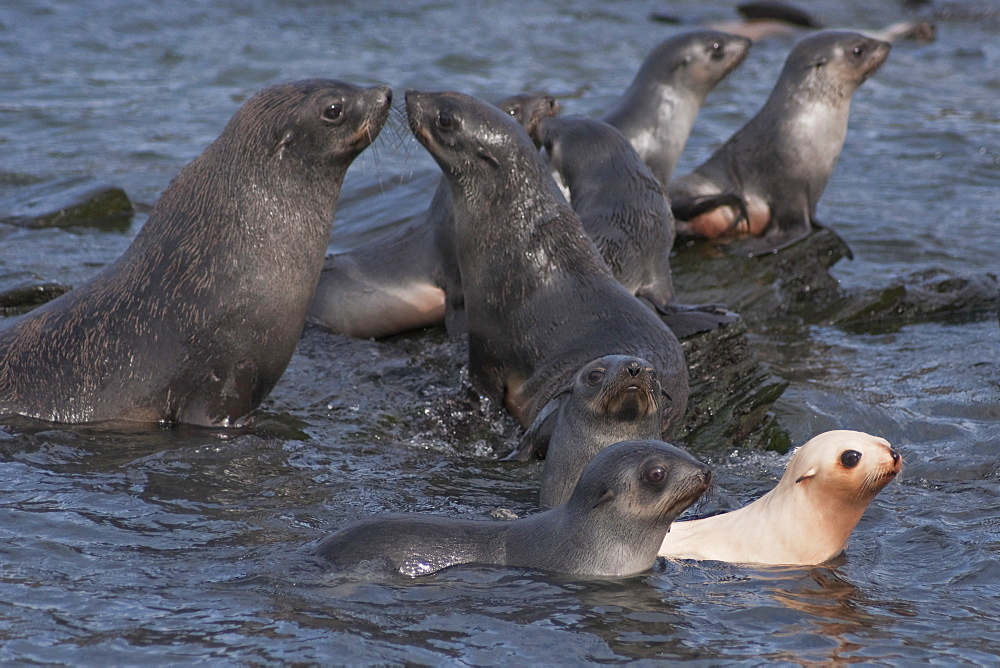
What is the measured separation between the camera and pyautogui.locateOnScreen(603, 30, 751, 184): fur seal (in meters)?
11.1

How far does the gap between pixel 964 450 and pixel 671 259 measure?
12.2 feet

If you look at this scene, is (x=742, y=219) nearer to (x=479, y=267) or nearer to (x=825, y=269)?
(x=825, y=269)

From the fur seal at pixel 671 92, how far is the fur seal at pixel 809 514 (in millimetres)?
5911

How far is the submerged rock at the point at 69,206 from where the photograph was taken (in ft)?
34.9

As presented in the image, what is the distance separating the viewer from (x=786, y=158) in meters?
11.2

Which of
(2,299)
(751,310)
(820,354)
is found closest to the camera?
(2,299)

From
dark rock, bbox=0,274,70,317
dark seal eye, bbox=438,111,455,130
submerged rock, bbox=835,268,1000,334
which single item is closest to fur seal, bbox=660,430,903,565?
dark seal eye, bbox=438,111,455,130

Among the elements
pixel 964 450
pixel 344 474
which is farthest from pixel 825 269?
pixel 344 474

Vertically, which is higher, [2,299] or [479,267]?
[479,267]

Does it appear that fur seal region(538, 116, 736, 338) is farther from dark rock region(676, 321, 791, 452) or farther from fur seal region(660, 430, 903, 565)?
fur seal region(660, 430, 903, 565)

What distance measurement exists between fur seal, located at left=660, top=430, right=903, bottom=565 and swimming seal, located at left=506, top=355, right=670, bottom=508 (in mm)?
530

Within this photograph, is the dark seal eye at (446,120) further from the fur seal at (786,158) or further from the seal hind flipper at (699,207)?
the fur seal at (786,158)

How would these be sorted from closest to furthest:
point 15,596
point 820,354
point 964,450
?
point 15,596, point 964,450, point 820,354

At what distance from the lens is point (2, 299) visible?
845 centimetres
